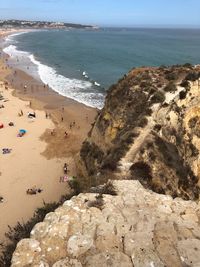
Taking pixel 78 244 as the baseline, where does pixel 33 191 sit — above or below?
below

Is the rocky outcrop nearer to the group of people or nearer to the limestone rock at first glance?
the limestone rock

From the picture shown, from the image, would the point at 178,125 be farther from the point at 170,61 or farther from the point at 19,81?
the point at 170,61

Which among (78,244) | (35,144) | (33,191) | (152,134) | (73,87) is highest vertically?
(152,134)

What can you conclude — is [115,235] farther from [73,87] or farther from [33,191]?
[73,87]

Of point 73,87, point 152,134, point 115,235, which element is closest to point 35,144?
point 152,134

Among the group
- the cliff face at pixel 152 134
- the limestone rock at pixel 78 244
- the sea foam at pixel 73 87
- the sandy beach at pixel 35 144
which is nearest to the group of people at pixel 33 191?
the sandy beach at pixel 35 144

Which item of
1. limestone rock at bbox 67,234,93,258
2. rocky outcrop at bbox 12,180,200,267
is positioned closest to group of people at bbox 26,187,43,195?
rocky outcrop at bbox 12,180,200,267

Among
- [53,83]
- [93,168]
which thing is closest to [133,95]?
[93,168]
